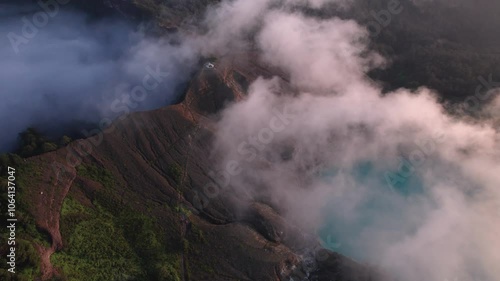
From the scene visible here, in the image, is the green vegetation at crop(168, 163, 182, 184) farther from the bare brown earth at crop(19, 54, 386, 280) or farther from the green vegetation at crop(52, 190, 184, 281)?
the green vegetation at crop(52, 190, 184, 281)

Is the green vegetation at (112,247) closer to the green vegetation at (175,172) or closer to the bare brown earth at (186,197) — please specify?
the bare brown earth at (186,197)

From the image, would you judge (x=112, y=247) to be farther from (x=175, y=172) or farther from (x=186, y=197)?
(x=175, y=172)

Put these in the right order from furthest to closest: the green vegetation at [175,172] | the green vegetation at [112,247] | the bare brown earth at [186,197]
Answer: the green vegetation at [175,172]
the bare brown earth at [186,197]
the green vegetation at [112,247]

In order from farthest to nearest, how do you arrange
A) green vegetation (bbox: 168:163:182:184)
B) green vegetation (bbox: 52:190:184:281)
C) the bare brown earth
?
green vegetation (bbox: 168:163:182:184)
the bare brown earth
green vegetation (bbox: 52:190:184:281)

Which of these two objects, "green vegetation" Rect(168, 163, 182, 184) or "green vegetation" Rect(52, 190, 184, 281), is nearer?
"green vegetation" Rect(52, 190, 184, 281)

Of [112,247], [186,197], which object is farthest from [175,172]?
[112,247]

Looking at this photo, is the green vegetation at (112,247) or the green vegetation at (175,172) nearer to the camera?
the green vegetation at (112,247)

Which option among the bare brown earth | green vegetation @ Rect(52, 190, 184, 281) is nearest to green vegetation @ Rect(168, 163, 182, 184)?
the bare brown earth

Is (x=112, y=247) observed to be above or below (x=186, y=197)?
below

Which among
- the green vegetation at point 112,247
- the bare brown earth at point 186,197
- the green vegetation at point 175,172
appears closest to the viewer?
the green vegetation at point 112,247

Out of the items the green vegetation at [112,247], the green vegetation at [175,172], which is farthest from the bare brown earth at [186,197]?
the green vegetation at [112,247]

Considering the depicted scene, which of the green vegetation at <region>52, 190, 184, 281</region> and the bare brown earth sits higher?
the bare brown earth

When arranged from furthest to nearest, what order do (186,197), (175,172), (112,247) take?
1. (175,172)
2. (186,197)
3. (112,247)

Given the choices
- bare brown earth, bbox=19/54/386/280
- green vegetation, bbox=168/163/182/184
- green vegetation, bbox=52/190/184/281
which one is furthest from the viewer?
green vegetation, bbox=168/163/182/184
